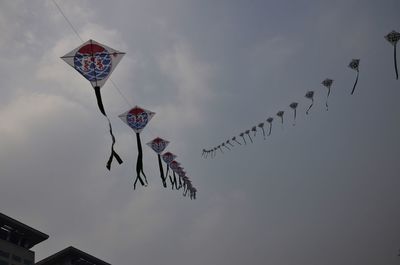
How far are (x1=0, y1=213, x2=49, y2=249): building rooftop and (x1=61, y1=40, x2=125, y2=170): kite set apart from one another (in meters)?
→ 46.1

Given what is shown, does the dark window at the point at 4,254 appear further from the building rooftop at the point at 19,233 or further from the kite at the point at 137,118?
the kite at the point at 137,118

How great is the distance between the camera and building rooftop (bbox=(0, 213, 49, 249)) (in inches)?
1960

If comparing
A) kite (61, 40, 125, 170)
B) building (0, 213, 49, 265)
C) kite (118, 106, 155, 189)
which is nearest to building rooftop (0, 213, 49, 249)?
building (0, 213, 49, 265)

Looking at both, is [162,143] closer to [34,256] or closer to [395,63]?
[395,63]

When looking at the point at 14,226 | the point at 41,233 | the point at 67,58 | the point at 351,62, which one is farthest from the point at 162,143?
the point at 41,233

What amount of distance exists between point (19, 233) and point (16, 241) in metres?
1.24

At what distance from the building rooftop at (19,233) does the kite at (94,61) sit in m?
46.1

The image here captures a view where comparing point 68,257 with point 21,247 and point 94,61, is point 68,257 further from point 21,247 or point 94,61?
point 94,61

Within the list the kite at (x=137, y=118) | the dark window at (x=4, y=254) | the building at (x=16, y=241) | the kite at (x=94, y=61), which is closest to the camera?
the kite at (x=94, y=61)

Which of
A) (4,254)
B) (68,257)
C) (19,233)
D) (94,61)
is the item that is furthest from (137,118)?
(68,257)

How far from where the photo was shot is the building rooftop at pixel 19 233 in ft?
163

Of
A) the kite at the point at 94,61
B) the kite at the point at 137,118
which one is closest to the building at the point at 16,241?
the kite at the point at 137,118

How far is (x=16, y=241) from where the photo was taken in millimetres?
52406

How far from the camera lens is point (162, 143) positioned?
63.4 feet
